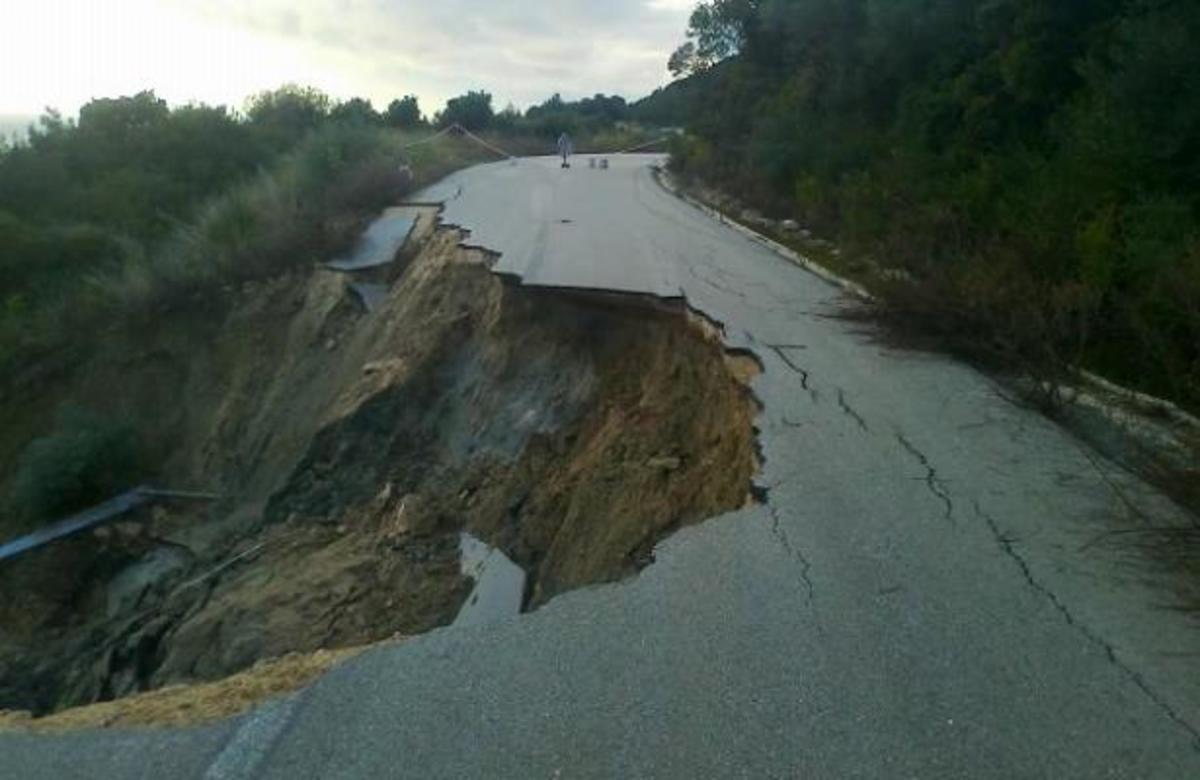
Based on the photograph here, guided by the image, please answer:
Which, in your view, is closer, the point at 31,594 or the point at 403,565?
the point at 403,565

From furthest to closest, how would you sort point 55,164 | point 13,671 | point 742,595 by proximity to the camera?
point 55,164
point 13,671
point 742,595

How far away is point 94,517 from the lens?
15.8 meters

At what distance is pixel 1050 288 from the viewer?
384 inches

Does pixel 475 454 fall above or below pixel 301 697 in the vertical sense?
below

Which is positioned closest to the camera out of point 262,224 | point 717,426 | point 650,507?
point 650,507

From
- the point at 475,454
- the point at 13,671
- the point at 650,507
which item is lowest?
the point at 13,671

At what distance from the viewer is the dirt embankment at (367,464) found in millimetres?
9297

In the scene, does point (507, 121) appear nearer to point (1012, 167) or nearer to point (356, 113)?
point (356, 113)

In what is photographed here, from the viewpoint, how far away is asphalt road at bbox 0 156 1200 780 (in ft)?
13.3

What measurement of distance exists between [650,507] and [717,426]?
1242 mm

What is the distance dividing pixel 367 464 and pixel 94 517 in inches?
191

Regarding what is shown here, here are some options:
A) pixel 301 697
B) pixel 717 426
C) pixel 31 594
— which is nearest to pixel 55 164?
pixel 31 594

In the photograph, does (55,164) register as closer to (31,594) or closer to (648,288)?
(31,594)

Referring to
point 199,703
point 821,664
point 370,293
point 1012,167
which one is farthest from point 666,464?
point 370,293
